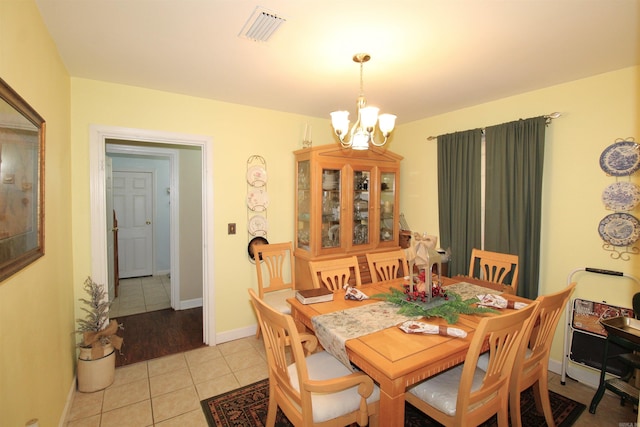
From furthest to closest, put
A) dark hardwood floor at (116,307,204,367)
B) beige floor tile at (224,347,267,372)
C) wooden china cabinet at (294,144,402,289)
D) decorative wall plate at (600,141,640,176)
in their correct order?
wooden china cabinet at (294,144,402,289) → dark hardwood floor at (116,307,204,367) → beige floor tile at (224,347,267,372) → decorative wall plate at (600,141,640,176)

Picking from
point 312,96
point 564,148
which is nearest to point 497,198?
point 564,148

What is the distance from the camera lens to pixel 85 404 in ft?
7.37

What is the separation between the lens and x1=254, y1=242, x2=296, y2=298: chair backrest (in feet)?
10.5

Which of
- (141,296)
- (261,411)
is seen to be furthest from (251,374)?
(141,296)

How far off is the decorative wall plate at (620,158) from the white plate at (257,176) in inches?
117

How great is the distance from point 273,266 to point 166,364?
130 cm

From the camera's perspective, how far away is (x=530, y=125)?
272 centimetres

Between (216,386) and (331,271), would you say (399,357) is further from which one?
(216,386)

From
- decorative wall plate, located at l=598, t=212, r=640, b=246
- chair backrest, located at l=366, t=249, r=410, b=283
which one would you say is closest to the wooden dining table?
chair backrest, located at l=366, t=249, r=410, b=283

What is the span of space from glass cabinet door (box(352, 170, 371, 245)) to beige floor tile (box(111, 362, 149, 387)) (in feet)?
7.65

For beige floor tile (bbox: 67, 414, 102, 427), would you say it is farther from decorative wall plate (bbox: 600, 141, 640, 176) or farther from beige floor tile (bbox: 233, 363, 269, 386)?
decorative wall plate (bbox: 600, 141, 640, 176)

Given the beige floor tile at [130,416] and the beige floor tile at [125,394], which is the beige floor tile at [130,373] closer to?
the beige floor tile at [125,394]

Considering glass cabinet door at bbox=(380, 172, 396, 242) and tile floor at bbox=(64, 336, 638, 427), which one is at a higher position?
glass cabinet door at bbox=(380, 172, 396, 242)

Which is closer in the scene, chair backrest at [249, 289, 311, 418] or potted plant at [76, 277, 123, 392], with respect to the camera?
chair backrest at [249, 289, 311, 418]
